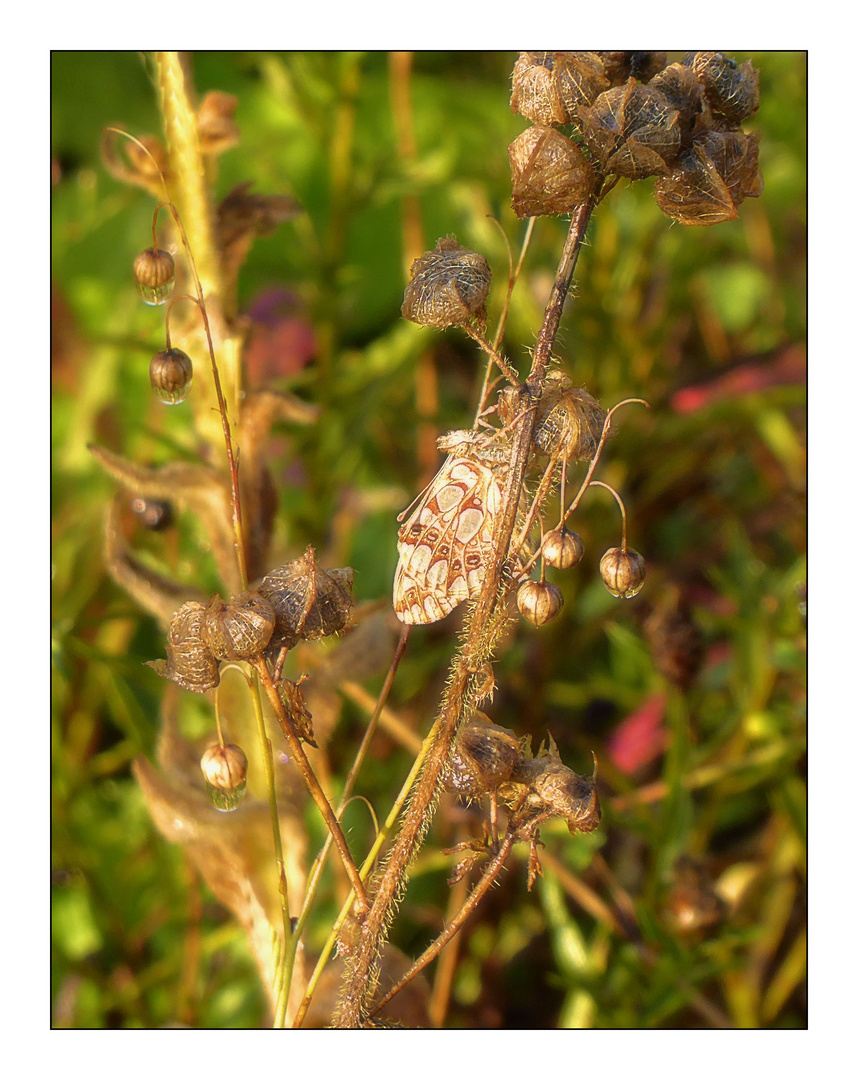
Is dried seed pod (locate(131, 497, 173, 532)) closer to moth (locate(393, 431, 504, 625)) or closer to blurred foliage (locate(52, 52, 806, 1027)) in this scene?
blurred foliage (locate(52, 52, 806, 1027))

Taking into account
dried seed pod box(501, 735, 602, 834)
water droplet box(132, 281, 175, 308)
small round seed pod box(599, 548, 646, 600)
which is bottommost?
dried seed pod box(501, 735, 602, 834)

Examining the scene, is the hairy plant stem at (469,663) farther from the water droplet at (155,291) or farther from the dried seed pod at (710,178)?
the water droplet at (155,291)

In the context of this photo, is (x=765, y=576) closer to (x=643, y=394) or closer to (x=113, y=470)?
(x=643, y=394)

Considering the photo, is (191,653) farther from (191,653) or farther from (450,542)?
(450,542)

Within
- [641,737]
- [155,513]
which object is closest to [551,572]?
[641,737]

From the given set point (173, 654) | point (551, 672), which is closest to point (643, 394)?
point (551, 672)

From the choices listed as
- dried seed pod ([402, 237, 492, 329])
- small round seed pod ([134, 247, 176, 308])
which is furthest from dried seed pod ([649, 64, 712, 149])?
small round seed pod ([134, 247, 176, 308])

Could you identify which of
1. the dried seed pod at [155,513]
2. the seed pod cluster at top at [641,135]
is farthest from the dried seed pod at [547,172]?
the dried seed pod at [155,513]
